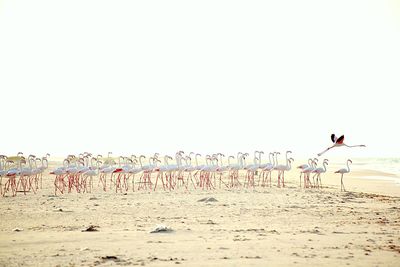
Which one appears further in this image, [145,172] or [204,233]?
[145,172]

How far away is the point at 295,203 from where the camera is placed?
15.4 meters

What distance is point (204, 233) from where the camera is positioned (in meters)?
9.77

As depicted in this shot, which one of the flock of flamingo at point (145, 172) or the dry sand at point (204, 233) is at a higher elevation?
the flock of flamingo at point (145, 172)

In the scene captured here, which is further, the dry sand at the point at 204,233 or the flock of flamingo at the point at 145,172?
the flock of flamingo at the point at 145,172

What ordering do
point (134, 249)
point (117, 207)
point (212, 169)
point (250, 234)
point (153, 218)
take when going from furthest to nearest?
point (212, 169)
point (117, 207)
point (153, 218)
point (250, 234)
point (134, 249)

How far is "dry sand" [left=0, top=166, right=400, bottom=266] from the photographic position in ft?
25.0

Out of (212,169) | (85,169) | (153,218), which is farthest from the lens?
(212,169)

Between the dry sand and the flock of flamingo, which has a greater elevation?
the flock of flamingo

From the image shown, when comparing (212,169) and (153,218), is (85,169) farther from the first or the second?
(153,218)

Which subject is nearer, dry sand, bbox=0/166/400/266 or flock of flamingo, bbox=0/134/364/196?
dry sand, bbox=0/166/400/266

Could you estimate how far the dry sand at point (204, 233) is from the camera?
25.0 feet

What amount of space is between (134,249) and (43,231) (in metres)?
3.01

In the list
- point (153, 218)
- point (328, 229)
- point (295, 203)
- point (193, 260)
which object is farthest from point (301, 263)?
point (295, 203)

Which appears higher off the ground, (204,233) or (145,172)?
(145,172)
